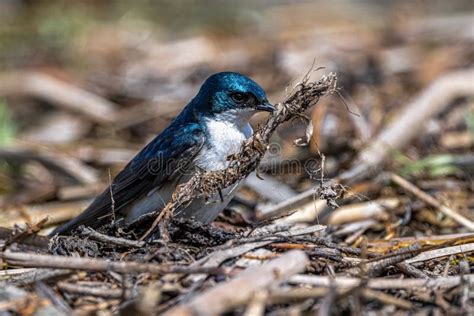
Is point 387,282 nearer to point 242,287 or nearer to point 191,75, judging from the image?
point 242,287

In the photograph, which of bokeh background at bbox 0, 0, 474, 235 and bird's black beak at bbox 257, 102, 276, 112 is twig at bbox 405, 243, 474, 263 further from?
bird's black beak at bbox 257, 102, 276, 112

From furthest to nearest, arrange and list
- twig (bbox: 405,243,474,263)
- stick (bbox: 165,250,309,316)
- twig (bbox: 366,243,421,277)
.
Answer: twig (bbox: 405,243,474,263) → twig (bbox: 366,243,421,277) → stick (bbox: 165,250,309,316)

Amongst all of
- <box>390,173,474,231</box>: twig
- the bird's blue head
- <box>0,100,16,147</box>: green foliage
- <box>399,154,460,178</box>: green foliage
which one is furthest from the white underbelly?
<box>0,100,16,147</box>: green foliage

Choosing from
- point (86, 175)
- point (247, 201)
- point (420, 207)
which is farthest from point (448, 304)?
point (86, 175)

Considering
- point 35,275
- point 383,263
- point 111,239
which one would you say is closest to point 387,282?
point 383,263

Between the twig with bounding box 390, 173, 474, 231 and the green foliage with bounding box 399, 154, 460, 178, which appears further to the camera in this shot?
the green foliage with bounding box 399, 154, 460, 178

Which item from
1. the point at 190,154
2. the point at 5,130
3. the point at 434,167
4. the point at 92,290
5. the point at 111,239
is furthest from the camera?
the point at 5,130
